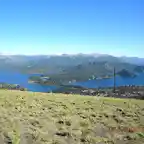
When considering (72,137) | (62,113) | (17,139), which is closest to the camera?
(17,139)

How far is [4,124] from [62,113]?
22.3ft

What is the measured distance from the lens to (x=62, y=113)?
24.0 m

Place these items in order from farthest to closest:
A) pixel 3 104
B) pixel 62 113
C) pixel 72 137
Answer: pixel 3 104 < pixel 62 113 < pixel 72 137

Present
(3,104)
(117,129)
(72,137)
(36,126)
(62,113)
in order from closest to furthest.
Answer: (72,137)
(36,126)
(117,129)
(62,113)
(3,104)

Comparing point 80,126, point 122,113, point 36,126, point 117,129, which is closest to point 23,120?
point 36,126

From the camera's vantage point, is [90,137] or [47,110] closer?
[90,137]

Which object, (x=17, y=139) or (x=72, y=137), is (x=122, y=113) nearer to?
(x=72, y=137)

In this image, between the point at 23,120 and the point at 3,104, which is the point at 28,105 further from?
the point at 23,120

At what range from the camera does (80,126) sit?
789 inches

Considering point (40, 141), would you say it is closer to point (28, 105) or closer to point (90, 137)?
point (90, 137)

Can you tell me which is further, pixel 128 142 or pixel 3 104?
pixel 3 104

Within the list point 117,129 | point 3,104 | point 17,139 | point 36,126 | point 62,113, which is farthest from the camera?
point 3,104

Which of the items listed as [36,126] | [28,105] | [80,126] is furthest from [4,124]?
[28,105]

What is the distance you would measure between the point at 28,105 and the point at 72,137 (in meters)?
10.8
